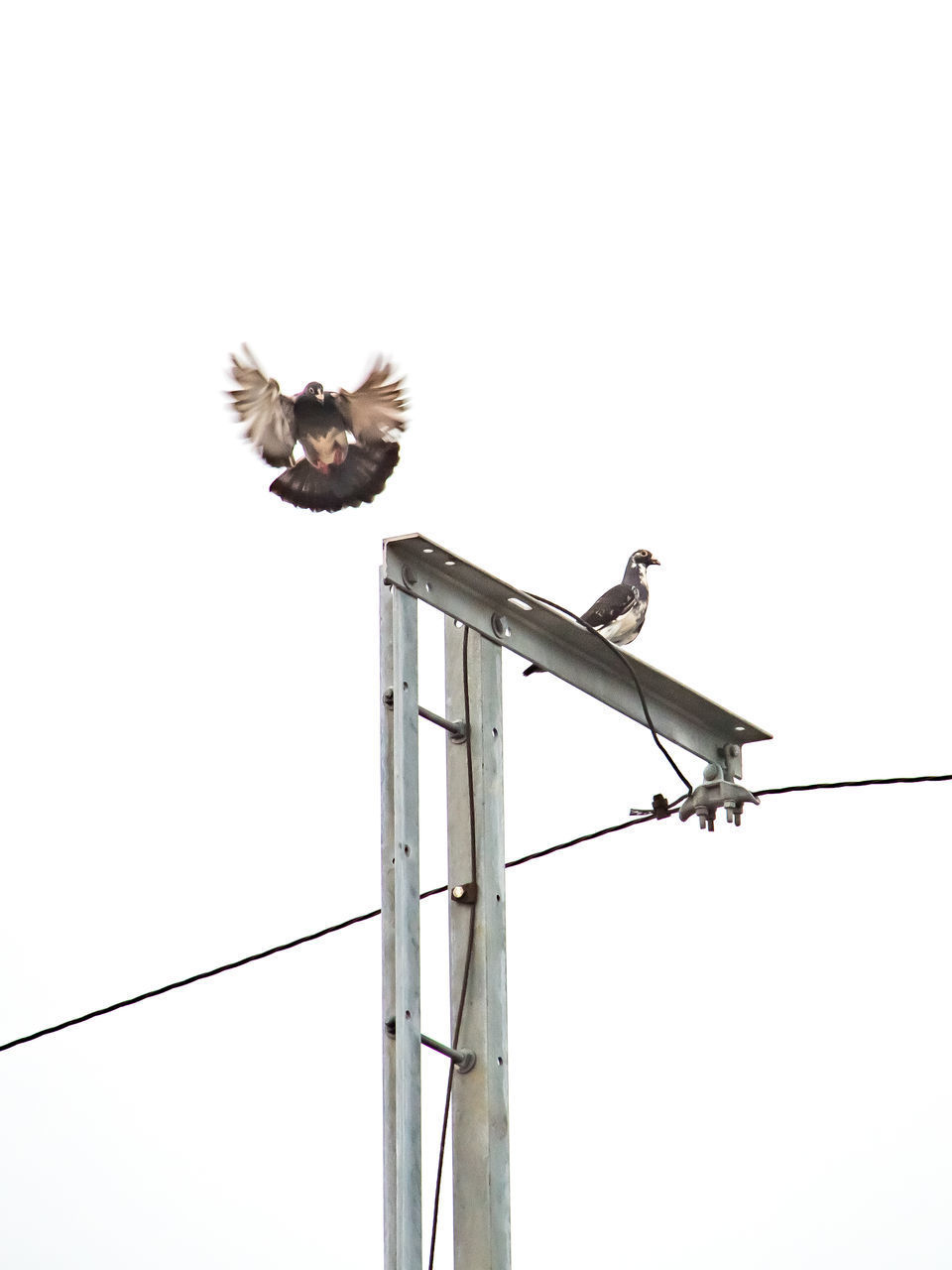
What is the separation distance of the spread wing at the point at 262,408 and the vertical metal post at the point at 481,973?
2302 millimetres

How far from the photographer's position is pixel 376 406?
7559mm

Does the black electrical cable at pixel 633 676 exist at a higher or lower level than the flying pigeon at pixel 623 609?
lower

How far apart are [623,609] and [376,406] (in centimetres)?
318

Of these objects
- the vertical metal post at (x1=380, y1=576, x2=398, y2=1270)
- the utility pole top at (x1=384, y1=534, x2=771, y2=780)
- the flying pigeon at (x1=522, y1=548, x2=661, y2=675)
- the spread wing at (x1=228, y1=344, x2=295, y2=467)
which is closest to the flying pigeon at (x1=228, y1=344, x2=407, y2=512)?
the spread wing at (x1=228, y1=344, x2=295, y2=467)

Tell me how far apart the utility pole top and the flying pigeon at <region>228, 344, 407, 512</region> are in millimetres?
1965

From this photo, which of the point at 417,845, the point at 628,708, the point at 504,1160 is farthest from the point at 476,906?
the point at 628,708

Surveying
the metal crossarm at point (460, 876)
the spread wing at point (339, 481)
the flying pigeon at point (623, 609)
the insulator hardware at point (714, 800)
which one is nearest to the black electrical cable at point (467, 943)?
the metal crossarm at point (460, 876)

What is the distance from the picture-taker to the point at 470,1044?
16.1ft

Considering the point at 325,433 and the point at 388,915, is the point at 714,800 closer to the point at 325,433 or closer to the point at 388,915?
the point at 388,915

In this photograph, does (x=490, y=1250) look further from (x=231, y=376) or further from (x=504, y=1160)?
(x=231, y=376)

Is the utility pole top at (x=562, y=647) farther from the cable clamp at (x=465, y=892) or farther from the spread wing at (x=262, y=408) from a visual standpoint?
the spread wing at (x=262, y=408)

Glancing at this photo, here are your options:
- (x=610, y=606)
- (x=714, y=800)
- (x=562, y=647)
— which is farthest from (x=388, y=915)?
(x=610, y=606)

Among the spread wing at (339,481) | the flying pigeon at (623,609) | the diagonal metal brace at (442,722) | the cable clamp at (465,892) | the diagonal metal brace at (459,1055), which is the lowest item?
the diagonal metal brace at (459,1055)

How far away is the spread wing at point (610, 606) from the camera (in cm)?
1043
